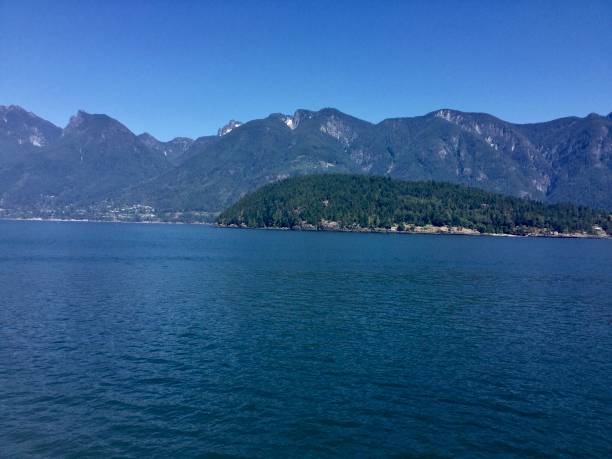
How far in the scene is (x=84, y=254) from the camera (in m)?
137

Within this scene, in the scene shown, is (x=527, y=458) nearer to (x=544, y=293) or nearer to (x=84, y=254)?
(x=544, y=293)

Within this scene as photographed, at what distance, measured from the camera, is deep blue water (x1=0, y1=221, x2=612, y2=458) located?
1131 inches

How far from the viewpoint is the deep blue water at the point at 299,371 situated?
94.3 ft

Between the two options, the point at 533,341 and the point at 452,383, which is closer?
the point at 452,383

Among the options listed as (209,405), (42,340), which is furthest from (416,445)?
(42,340)

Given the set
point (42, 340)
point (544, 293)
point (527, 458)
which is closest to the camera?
point (527, 458)

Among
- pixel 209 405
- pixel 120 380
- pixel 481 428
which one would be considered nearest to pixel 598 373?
pixel 481 428

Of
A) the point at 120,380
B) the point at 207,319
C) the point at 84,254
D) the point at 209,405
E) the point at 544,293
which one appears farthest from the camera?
the point at 84,254

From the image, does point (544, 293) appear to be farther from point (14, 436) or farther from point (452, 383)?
point (14, 436)

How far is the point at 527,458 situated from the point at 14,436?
32.3m

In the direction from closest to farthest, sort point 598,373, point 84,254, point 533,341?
point 598,373, point 533,341, point 84,254

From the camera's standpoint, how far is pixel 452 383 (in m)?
38.1

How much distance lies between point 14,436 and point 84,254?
120653mm

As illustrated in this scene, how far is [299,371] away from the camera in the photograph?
132 ft
